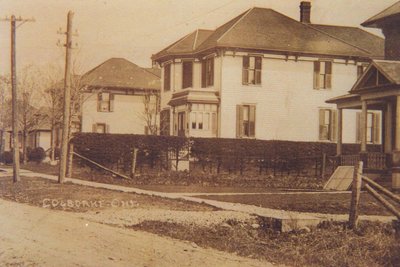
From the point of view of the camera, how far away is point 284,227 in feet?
32.1

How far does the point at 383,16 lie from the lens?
21.4m

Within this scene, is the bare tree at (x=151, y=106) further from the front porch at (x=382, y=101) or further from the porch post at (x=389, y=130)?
the porch post at (x=389, y=130)

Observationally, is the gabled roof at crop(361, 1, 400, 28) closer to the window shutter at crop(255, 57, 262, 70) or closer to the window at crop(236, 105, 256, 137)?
the window shutter at crop(255, 57, 262, 70)

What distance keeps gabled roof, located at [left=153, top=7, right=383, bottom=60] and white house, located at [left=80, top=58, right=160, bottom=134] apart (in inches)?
432

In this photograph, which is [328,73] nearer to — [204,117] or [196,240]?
[204,117]

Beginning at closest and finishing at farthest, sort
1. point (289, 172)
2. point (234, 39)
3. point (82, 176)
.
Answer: point (82, 176) → point (289, 172) → point (234, 39)

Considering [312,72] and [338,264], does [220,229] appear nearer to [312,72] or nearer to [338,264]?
[338,264]

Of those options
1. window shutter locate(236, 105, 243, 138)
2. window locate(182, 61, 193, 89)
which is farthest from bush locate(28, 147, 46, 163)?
window shutter locate(236, 105, 243, 138)

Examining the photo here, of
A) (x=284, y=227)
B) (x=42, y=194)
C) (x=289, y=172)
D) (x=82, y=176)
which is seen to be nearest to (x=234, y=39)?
(x=289, y=172)

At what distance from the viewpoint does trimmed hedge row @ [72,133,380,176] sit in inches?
918

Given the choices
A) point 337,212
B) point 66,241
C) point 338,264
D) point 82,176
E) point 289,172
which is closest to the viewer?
point 338,264

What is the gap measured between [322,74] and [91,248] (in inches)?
951

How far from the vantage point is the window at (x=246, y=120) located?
29.2m

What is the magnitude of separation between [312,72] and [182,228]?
21.6 meters
